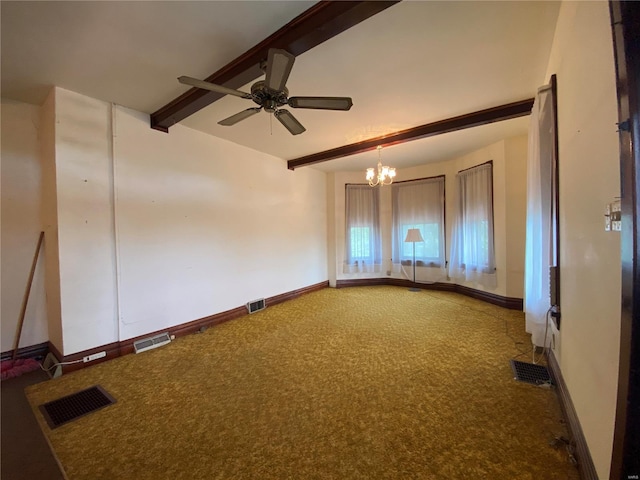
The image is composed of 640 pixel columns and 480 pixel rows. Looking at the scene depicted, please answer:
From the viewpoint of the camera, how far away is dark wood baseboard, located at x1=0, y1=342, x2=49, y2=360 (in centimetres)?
254

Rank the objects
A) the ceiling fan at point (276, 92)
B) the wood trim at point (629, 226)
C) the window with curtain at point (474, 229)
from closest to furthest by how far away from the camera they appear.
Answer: the wood trim at point (629, 226) < the ceiling fan at point (276, 92) < the window with curtain at point (474, 229)

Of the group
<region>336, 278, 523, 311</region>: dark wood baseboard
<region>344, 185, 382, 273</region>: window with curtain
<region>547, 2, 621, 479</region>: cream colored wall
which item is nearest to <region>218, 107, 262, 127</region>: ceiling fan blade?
<region>547, 2, 621, 479</region>: cream colored wall

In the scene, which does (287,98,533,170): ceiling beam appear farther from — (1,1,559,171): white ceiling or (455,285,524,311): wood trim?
(455,285,524,311): wood trim

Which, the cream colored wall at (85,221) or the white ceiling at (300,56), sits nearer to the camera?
the white ceiling at (300,56)

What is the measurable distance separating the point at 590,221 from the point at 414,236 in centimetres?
408

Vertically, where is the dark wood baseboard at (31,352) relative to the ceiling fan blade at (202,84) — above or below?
below

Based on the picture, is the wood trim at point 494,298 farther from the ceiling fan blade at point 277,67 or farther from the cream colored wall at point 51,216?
the cream colored wall at point 51,216

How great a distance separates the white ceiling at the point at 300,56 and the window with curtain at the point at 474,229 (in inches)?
73.1

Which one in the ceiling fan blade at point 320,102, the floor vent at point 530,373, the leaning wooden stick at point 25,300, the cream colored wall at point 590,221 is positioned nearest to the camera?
the cream colored wall at point 590,221

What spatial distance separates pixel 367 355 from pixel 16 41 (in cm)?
383

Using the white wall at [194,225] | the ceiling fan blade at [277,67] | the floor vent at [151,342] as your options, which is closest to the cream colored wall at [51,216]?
the white wall at [194,225]

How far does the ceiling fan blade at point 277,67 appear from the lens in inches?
59.8

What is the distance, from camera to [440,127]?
3340 mm

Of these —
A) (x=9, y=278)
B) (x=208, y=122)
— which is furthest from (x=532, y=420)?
(x=9, y=278)
